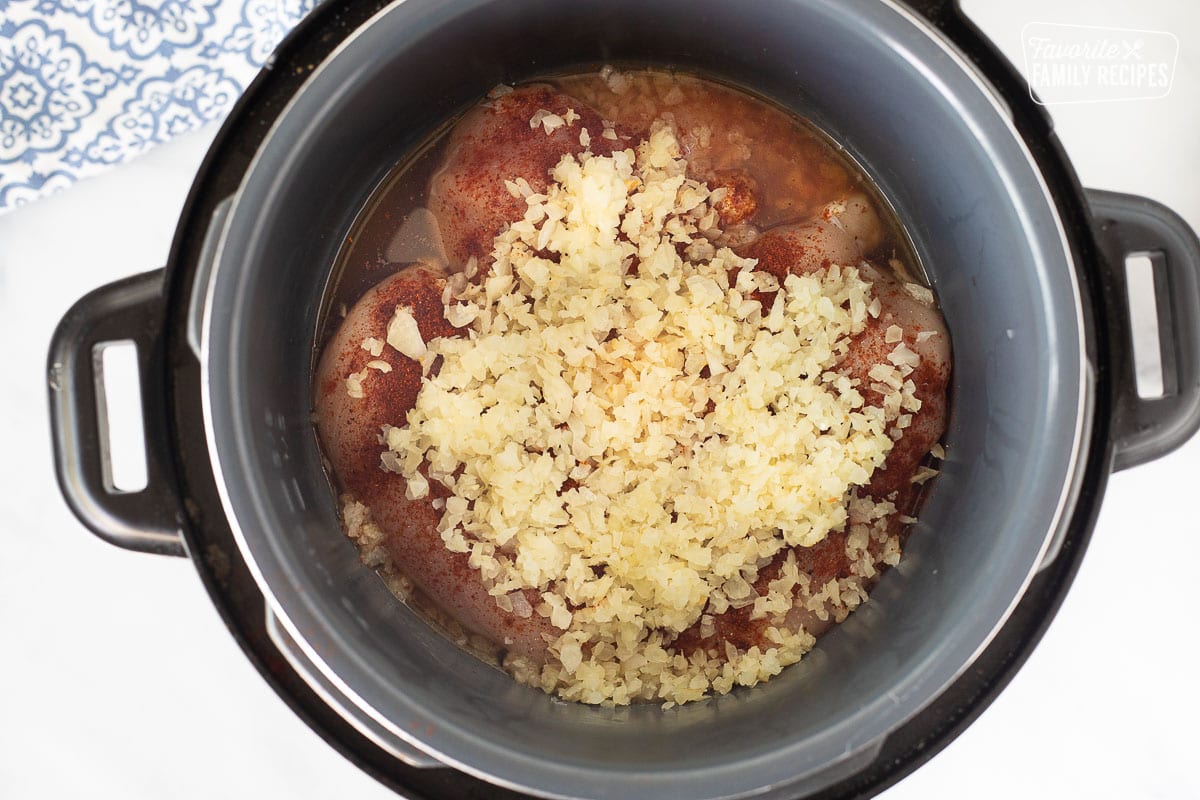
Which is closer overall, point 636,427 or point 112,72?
point 636,427

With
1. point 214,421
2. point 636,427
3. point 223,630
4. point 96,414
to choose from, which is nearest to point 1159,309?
point 636,427

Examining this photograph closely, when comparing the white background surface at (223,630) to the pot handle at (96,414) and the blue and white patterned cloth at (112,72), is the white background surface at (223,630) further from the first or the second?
the pot handle at (96,414)

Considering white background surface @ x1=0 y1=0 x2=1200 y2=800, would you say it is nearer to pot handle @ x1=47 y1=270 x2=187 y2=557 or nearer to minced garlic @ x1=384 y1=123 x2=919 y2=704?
pot handle @ x1=47 y1=270 x2=187 y2=557

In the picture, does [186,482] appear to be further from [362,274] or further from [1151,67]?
[1151,67]

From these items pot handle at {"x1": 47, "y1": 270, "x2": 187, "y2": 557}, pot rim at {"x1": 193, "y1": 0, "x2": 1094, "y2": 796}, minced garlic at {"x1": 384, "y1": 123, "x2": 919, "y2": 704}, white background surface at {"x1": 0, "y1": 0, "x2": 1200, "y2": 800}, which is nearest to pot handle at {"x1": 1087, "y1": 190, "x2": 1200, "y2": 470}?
pot rim at {"x1": 193, "y1": 0, "x2": 1094, "y2": 796}

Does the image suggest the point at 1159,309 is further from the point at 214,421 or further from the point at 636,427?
the point at 214,421

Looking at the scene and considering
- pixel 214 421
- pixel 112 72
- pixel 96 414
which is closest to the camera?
pixel 214 421

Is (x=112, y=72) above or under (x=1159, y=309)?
above
